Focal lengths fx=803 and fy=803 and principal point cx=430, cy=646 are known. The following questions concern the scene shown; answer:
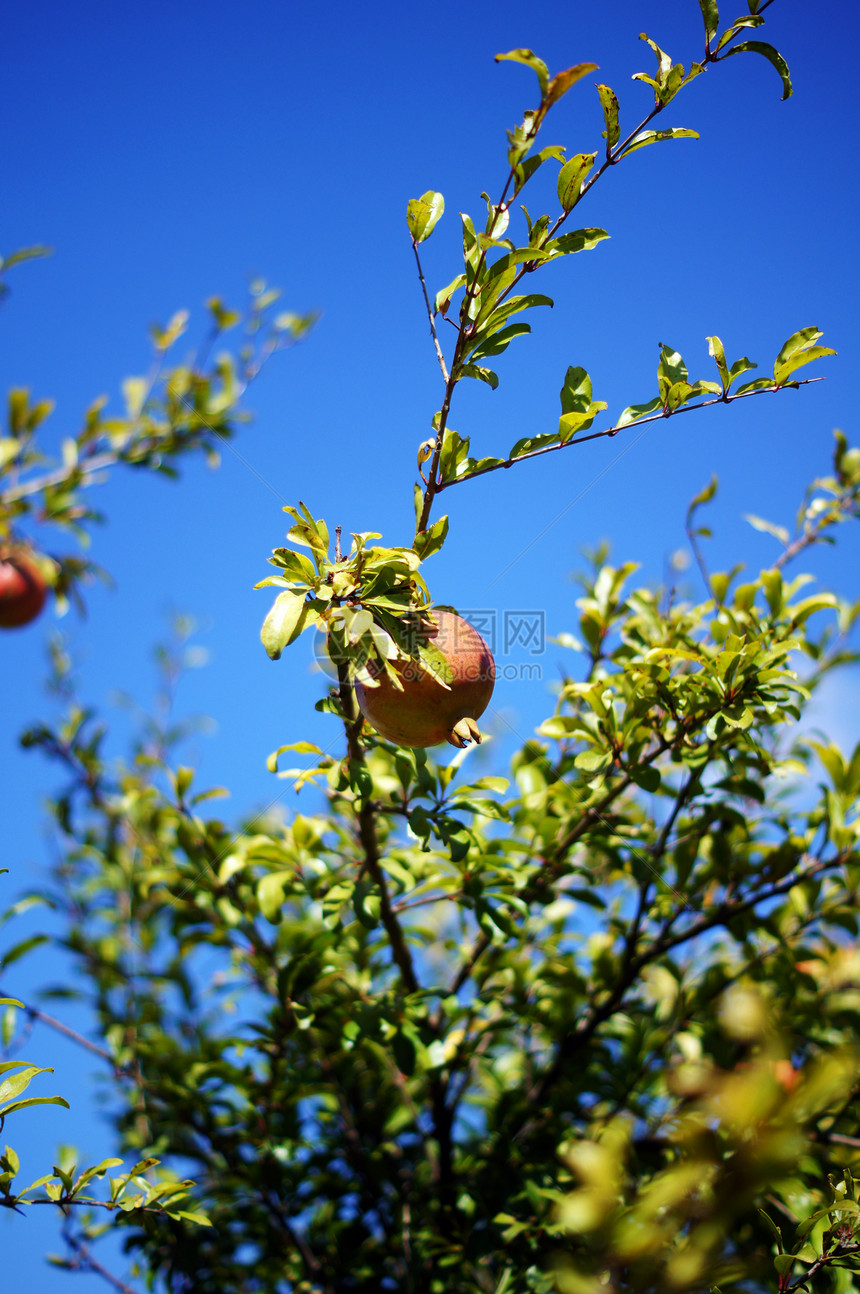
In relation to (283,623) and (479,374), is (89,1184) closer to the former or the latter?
(283,623)

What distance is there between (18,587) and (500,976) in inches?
62.0

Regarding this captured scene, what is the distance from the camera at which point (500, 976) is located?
2.20 metres

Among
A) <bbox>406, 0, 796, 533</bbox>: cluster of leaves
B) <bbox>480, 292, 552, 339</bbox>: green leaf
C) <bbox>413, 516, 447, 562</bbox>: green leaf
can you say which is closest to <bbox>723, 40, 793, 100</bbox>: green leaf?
<bbox>406, 0, 796, 533</bbox>: cluster of leaves

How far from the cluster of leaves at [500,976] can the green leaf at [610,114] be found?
873mm

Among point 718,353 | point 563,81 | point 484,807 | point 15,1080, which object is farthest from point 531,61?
point 15,1080

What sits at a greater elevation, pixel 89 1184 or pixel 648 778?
pixel 648 778

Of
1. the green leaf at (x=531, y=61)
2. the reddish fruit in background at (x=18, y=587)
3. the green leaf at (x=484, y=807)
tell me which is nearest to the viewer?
the green leaf at (x=531, y=61)

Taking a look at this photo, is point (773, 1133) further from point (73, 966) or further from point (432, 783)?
point (73, 966)

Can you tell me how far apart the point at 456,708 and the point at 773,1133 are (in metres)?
0.85

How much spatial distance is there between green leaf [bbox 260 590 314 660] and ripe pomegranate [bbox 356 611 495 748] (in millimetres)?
166

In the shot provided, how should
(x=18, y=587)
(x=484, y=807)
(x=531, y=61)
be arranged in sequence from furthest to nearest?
(x=18, y=587) < (x=484, y=807) < (x=531, y=61)

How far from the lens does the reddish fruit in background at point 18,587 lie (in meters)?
1.78

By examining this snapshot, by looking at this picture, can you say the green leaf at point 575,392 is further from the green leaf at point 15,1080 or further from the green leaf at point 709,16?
the green leaf at point 15,1080

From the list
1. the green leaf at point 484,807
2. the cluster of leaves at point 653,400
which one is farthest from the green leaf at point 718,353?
the green leaf at point 484,807
